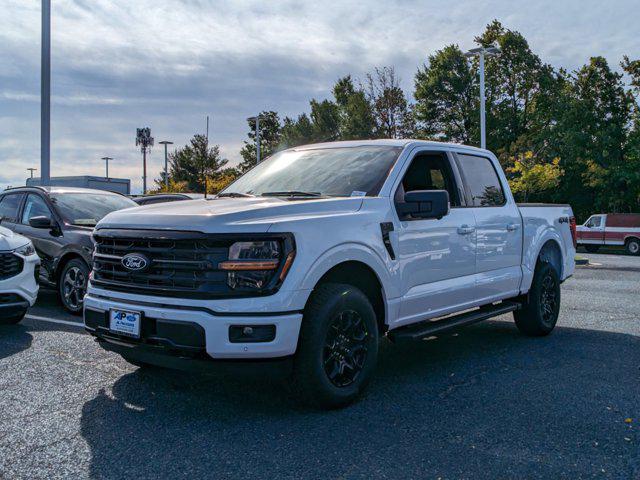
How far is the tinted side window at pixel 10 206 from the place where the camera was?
921 centimetres

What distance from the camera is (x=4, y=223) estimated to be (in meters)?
9.37

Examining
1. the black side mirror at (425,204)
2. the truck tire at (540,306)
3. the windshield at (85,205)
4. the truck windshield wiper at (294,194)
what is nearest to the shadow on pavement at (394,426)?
the truck tire at (540,306)

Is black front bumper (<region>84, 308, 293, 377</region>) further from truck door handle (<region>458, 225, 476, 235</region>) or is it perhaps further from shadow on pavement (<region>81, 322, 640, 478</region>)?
truck door handle (<region>458, 225, 476, 235</region>)

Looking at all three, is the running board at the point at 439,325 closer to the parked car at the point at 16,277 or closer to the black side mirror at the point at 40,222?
the parked car at the point at 16,277

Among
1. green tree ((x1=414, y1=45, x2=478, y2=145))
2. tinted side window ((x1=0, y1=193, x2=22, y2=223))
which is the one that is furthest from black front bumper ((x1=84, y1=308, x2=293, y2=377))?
green tree ((x1=414, y1=45, x2=478, y2=145))

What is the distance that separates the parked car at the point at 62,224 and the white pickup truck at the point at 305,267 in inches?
121

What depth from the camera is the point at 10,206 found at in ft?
30.8

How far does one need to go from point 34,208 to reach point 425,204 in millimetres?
6352

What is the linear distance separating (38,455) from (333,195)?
2619 millimetres

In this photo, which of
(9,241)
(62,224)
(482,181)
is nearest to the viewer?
(482,181)

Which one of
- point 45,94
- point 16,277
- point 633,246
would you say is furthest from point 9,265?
point 633,246

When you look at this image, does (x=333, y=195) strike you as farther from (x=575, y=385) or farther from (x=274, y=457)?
(x=575, y=385)

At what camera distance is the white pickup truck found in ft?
12.6

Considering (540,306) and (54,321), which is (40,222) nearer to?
(54,321)
